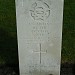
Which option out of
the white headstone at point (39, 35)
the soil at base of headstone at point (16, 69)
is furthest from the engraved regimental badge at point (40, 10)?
the soil at base of headstone at point (16, 69)

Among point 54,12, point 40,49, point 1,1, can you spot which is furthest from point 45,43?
point 1,1

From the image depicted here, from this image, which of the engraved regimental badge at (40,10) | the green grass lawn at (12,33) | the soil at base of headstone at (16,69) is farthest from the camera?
the green grass lawn at (12,33)

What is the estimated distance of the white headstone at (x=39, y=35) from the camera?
13.3 feet

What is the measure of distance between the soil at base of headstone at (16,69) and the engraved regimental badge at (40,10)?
1.38 meters

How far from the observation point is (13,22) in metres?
6.72

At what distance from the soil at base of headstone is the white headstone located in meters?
0.36

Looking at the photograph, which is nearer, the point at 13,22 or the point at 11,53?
the point at 11,53

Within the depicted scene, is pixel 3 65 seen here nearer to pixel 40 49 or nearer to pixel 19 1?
pixel 40 49

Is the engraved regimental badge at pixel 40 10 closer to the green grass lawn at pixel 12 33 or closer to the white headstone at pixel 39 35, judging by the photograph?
the white headstone at pixel 39 35

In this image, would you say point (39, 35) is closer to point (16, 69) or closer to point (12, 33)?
point (16, 69)

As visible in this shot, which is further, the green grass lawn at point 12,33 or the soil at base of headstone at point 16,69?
the green grass lawn at point 12,33

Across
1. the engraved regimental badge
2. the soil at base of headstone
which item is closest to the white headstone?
the engraved regimental badge

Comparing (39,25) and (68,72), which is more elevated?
(39,25)

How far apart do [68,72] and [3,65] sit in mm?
1355
